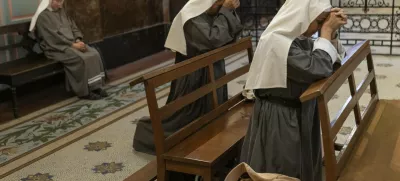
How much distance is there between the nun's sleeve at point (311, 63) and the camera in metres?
2.38

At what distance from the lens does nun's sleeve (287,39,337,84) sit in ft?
7.80

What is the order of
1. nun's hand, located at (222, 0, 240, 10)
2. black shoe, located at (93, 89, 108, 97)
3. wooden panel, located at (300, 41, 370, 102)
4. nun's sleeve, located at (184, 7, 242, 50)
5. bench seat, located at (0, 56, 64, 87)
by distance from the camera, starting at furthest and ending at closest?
black shoe, located at (93, 89, 108, 97) → bench seat, located at (0, 56, 64, 87) → nun's hand, located at (222, 0, 240, 10) → nun's sleeve, located at (184, 7, 242, 50) → wooden panel, located at (300, 41, 370, 102)

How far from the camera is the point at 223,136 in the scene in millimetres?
3119

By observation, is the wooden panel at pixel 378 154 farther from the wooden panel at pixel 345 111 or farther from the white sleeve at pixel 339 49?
the white sleeve at pixel 339 49

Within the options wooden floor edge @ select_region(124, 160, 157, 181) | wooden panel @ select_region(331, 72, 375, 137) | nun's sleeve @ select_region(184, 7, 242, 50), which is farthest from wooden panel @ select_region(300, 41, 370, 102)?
wooden floor edge @ select_region(124, 160, 157, 181)

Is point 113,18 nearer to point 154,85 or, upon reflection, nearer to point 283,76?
point 154,85

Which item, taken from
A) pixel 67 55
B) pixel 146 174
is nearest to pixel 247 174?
pixel 146 174

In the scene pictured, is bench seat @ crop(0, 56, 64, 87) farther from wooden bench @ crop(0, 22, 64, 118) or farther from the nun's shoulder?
the nun's shoulder

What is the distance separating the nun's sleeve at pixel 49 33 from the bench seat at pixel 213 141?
276 centimetres

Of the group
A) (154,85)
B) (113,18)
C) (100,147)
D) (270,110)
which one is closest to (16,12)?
(113,18)

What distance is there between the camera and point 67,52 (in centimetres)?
562

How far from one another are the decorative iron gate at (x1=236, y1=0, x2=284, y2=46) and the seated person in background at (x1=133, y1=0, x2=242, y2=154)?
4.58 m

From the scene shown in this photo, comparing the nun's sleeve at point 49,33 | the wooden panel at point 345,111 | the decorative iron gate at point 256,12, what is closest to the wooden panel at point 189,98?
the wooden panel at point 345,111

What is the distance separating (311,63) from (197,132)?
1004mm
